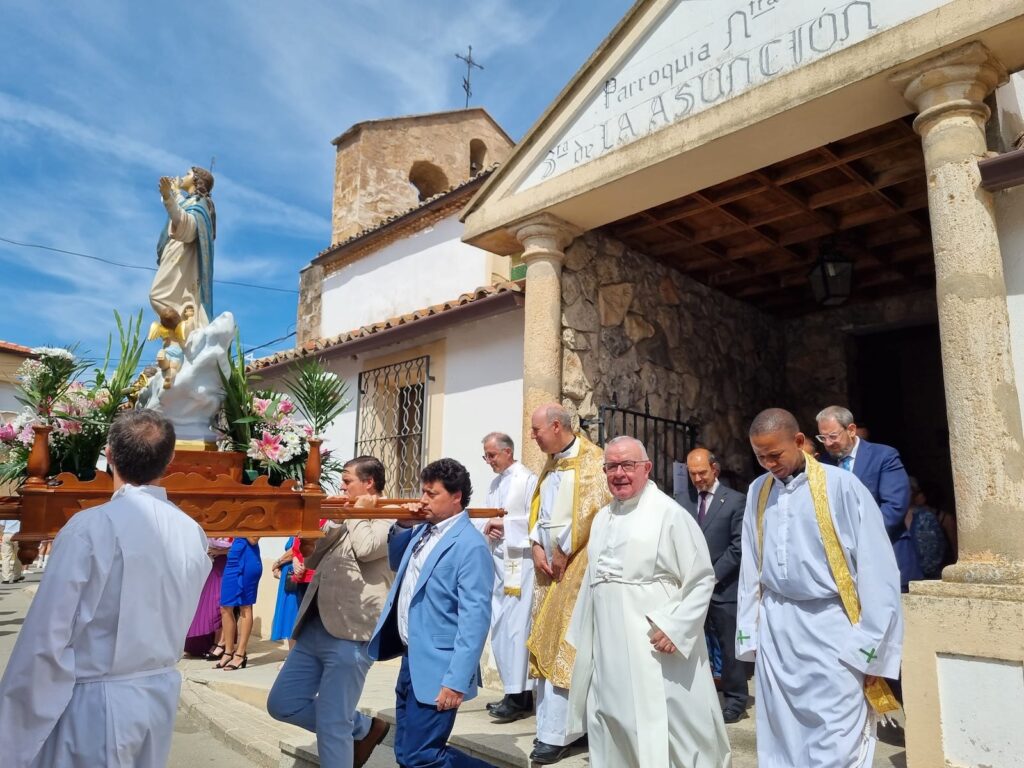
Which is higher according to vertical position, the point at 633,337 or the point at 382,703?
the point at 633,337

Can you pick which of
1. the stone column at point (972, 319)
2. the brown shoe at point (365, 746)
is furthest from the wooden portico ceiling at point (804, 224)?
the brown shoe at point (365, 746)

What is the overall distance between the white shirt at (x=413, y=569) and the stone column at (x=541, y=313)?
2.40 m

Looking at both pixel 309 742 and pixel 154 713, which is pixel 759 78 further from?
pixel 309 742

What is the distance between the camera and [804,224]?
280 inches

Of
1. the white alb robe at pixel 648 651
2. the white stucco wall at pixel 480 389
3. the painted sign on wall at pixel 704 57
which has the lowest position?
the white alb robe at pixel 648 651

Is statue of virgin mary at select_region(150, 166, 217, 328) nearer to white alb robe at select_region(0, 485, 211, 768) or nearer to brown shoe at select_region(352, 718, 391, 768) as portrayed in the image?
white alb robe at select_region(0, 485, 211, 768)

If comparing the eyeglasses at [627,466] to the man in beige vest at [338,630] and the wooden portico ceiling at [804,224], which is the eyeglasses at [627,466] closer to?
the man in beige vest at [338,630]

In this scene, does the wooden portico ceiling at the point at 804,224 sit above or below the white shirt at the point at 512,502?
above

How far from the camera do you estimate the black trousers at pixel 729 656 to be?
16.8 feet

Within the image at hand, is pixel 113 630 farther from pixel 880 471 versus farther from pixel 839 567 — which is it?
pixel 880 471

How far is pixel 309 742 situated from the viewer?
5172 millimetres

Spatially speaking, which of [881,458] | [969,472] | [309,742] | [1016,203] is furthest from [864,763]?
[309,742]

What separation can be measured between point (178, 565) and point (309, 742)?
3098mm

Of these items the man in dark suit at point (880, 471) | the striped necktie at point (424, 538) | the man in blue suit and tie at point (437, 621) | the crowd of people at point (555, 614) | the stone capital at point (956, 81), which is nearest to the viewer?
the crowd of people at point (555, 614)
